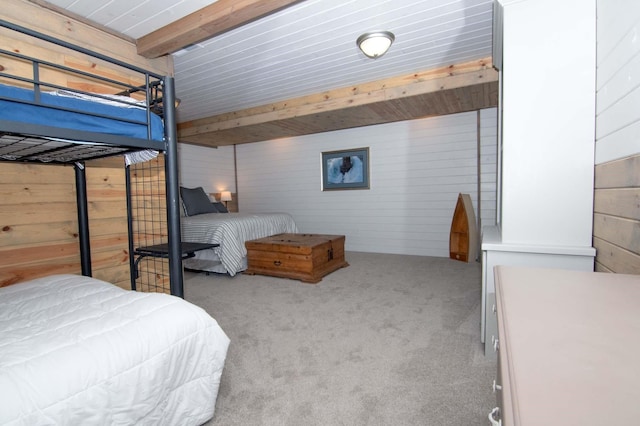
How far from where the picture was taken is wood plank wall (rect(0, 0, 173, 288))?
1.78 meters

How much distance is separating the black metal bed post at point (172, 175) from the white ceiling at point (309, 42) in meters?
0.96

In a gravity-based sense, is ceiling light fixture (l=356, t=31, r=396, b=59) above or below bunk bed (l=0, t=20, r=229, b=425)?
above

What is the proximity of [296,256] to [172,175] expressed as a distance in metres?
Answer: 2.28

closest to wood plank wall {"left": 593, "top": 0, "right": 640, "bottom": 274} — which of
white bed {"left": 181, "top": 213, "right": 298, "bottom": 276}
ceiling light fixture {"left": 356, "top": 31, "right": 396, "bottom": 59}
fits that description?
ceiling light fixture {"left": 356, "top": 31, "right": 396, "bottom": 59}

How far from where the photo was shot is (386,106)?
3.95 meters

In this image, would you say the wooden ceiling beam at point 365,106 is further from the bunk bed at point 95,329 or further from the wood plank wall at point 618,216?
the bunk bed at point 95,329

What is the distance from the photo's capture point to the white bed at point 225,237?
3.74 m

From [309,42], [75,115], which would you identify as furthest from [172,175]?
[309,42]

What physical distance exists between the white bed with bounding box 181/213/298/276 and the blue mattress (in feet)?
8.08

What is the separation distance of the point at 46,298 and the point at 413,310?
2.38m

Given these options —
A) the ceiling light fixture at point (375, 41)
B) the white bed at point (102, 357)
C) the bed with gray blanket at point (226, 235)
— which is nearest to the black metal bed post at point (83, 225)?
the white bed at point (102, 357)

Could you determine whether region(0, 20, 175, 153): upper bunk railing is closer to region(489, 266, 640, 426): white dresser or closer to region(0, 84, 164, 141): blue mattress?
region(0, 84, 164, 141): blue mattress

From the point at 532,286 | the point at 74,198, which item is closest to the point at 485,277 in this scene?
the point at 532,286

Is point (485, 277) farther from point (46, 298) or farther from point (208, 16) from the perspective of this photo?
point (208, 16)
